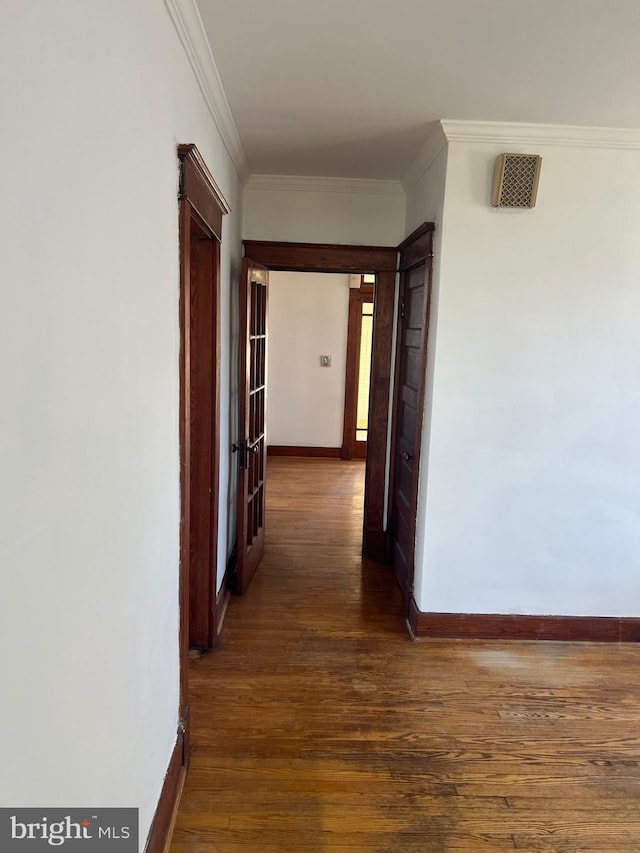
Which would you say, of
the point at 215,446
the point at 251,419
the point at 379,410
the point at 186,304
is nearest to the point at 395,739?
the point at 215,446

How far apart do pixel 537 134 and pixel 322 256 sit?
1.50m

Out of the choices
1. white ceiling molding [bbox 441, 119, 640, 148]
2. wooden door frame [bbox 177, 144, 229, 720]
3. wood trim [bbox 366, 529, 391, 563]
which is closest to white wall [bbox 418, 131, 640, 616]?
white ceiling molding [bbox 441, 119, 640, 148]

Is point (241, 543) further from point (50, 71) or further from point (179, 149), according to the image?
point (50, 71)

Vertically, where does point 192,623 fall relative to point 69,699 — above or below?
below

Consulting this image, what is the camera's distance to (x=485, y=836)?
180 cm

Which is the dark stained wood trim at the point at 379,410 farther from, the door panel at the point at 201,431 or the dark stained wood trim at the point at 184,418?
the dark stained wood trim at the point at 184,418

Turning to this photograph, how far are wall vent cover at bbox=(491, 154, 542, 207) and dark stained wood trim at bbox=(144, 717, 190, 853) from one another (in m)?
2.66

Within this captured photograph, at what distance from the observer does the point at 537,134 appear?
8.63ft

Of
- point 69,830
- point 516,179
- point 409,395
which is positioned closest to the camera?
point 69,830

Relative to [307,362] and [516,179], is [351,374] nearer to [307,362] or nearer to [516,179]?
[307,362]

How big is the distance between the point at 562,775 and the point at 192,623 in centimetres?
172

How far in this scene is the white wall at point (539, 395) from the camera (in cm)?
271

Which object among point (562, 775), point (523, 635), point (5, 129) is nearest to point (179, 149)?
point (5, 129)

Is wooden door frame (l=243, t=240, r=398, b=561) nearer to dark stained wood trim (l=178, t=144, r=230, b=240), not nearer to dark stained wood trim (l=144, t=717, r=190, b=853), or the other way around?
dark stained wood trim (l=178, t=144, r=230, b=240)
